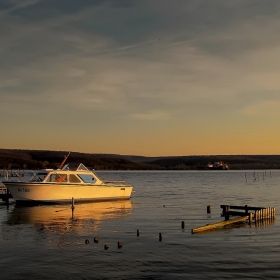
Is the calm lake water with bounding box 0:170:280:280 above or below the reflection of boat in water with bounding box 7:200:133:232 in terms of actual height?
below

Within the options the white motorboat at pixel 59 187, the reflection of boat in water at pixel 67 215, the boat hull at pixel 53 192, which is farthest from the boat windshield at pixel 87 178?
the reflection of boat in water at pixel 67 215

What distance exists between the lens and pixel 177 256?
66.9ft

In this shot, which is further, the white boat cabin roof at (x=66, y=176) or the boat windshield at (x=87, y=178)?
the boat windshield at (x=87, y=178)

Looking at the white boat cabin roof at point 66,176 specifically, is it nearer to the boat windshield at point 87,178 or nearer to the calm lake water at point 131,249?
the boat windshield at point 87,178

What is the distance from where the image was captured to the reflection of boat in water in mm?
30172

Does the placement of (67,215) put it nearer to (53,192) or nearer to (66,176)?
(53,192)

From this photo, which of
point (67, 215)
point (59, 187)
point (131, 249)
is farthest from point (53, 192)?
point (131, 249)

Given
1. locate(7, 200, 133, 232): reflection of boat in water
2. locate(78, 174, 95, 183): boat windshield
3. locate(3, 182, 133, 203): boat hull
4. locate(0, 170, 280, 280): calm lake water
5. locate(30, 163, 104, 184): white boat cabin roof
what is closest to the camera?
locate(0, 170, 280, 280): calm lake water

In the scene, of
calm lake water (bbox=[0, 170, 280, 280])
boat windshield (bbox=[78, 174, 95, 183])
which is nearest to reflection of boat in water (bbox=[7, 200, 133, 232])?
calm lake water (bbox=[0, 170, 280, 280])

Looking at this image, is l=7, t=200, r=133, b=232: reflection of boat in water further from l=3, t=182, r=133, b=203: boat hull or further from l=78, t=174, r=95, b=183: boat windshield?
l=78, t=174, r=95, b=183: boat windshield

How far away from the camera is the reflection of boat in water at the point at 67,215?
99.0ft

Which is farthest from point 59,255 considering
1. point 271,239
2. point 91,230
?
point 271,239

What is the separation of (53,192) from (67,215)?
636cm

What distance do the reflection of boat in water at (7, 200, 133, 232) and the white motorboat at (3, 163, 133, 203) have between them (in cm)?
80
